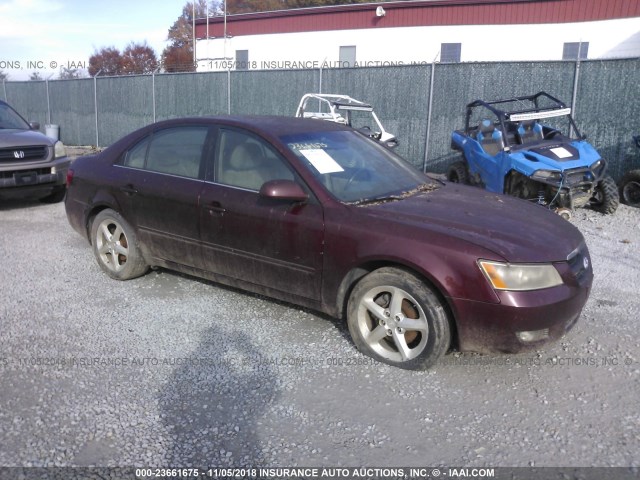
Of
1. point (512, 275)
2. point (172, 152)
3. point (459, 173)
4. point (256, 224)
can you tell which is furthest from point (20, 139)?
point (512, 275)

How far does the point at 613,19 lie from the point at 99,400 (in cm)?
2452

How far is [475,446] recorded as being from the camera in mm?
3152

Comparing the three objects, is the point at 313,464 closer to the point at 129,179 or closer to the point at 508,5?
the point at 129,179

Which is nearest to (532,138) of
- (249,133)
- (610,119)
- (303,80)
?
(610,119)

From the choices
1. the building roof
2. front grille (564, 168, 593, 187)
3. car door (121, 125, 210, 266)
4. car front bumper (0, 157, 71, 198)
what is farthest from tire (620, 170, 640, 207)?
the building roof

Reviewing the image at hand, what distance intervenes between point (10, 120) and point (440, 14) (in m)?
19.1

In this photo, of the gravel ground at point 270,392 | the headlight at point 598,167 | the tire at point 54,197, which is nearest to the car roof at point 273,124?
the gravel ground at point 270,392

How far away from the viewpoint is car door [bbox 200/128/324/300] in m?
4.30

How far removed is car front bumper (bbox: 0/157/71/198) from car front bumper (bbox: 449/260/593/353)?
291 inches

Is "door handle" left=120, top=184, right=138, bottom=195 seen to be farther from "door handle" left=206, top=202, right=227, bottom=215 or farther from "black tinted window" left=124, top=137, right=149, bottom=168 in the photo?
"door handle" left=206, top=202, right=227, bottom=215

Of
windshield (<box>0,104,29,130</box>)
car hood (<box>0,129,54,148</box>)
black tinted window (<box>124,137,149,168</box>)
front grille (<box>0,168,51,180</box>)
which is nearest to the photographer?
black tinted window (<box>124,137,149,168</box>)

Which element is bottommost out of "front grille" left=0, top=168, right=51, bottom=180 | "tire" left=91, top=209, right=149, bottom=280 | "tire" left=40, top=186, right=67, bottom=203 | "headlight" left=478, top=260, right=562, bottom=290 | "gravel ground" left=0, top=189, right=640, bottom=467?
"gravel ground" left=0, top=189, right=640, bottom=467

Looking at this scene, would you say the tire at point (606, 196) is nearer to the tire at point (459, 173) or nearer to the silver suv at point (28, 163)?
the tire at point (459, 173)

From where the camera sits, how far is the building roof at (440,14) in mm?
22844
